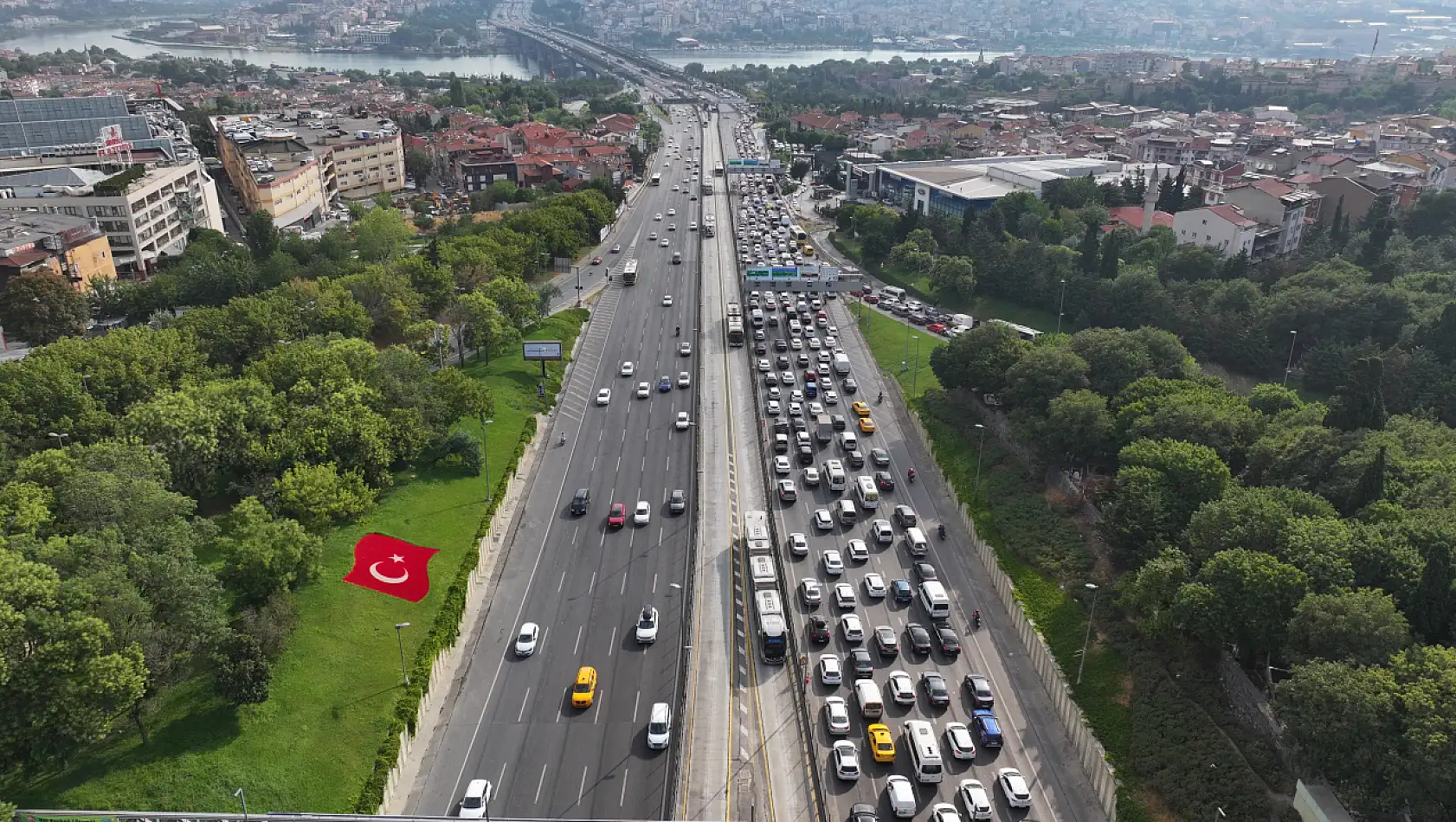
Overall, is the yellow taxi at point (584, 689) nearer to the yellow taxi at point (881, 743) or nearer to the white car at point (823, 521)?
the yellow taxi at point (881, 743)

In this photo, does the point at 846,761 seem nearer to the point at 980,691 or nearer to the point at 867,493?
the point at 980,691

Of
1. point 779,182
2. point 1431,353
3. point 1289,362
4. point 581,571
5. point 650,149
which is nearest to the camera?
point 581,571

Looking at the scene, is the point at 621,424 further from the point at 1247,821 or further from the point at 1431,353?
the point at 1431,353

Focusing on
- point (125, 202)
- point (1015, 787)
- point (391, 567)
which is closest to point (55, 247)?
point (125, 202)

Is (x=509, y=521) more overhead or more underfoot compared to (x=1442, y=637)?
more underfoot

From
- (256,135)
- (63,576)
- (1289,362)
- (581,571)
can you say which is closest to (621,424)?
(581,571)

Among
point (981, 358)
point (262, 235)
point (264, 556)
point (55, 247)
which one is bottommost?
point (981, 358)

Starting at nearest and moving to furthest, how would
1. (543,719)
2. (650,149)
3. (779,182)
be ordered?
(543,719) < (779,182) < (650,149)
